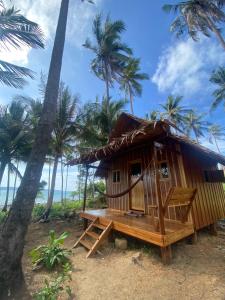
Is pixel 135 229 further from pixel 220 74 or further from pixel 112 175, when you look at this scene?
pixel 220 74

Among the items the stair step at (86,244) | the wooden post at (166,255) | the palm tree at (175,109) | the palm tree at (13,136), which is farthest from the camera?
the palm tree at (175,109)

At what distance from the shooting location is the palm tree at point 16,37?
548cm

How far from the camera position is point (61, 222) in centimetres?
776

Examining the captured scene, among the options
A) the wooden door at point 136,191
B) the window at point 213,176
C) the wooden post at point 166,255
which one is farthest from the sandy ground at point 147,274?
the window at point 213,176

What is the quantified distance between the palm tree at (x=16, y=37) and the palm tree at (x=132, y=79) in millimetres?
9847

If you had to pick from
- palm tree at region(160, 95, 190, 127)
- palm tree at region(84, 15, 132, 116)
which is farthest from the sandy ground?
palm tree at region(160, 95, 190, 127)

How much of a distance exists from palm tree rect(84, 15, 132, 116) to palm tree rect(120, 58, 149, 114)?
1293 millimetres

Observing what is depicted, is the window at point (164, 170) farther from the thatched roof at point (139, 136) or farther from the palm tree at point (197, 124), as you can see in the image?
the palm tree at point (197, 124)

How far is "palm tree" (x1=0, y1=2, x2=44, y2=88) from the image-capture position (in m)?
5.48

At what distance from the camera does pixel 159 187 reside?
3.64 metres

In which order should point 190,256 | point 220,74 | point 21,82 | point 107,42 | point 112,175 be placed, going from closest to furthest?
point 190,256, point 21,82, point 112,175, point 107,42, point 220,74

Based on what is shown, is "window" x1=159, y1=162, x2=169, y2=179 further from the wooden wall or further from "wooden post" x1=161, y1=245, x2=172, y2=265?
"wooden post" x1=161, y1=245, x2=172, y2=265

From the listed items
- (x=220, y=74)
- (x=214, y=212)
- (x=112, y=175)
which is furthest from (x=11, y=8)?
(x=220, y=74)

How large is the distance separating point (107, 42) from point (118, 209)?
12.5 meters
